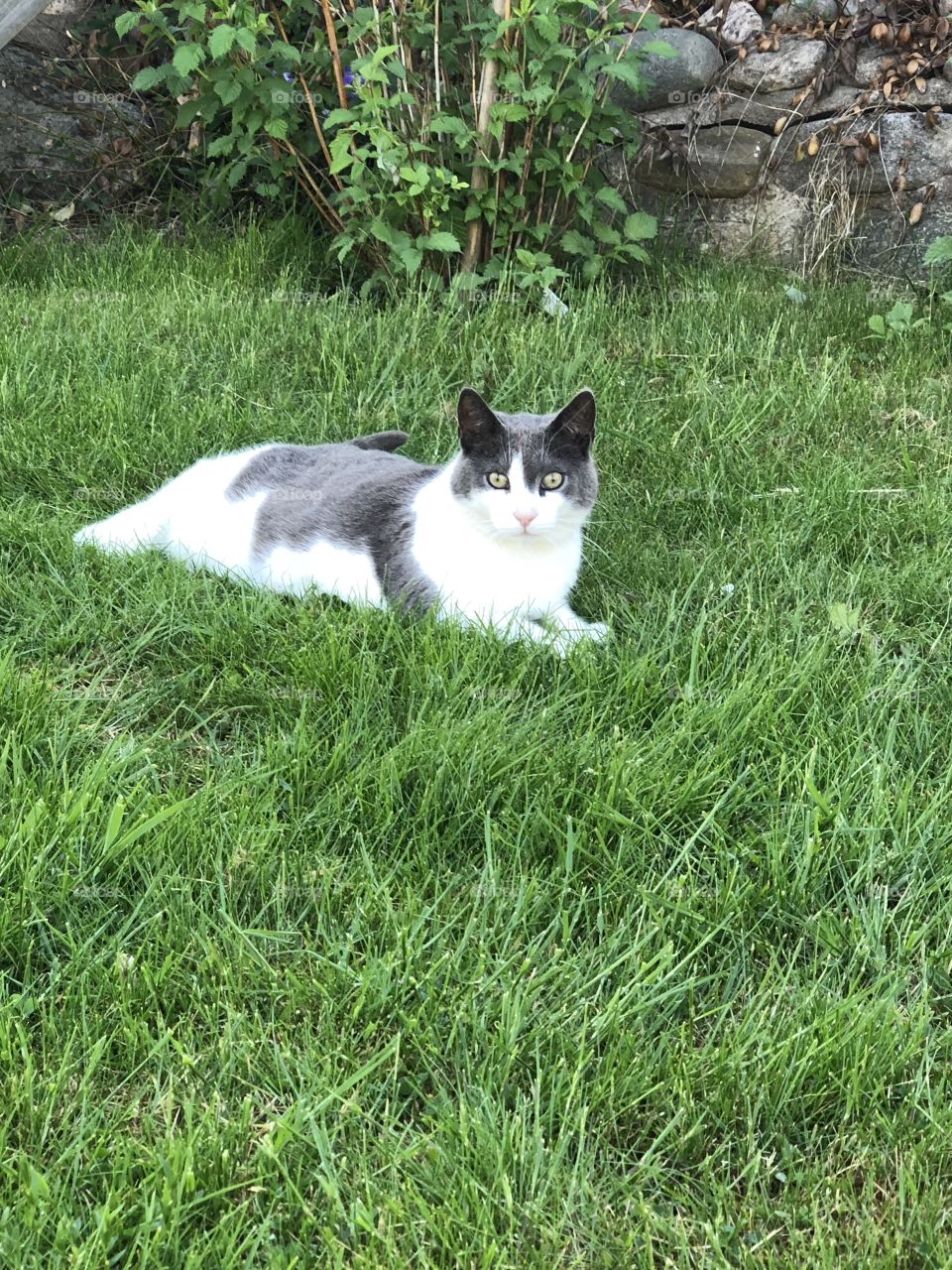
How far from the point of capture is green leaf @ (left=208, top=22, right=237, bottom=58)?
13.6 ft

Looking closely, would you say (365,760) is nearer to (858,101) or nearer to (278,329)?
(278,329)

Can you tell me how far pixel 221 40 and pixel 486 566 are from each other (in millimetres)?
2601

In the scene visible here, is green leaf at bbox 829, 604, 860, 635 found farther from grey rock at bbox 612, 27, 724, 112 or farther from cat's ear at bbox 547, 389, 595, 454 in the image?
grey rock at bbox 612, 27, 724, 112

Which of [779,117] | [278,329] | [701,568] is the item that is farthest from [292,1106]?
[779,117]

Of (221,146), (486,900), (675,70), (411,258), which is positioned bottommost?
(486,900)

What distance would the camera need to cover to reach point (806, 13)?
5.25 meters

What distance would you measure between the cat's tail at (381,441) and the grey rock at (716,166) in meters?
2.66

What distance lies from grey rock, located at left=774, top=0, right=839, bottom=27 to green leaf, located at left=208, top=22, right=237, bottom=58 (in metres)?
2.60

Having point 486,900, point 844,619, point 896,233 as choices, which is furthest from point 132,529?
point 896,233

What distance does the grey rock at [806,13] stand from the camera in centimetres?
521

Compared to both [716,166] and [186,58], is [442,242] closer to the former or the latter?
[186,58]
